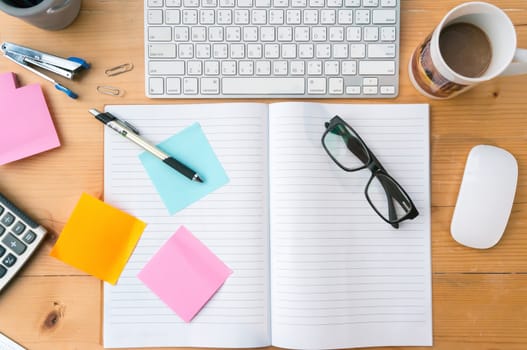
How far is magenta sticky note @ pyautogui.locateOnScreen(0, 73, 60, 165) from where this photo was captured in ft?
1.98

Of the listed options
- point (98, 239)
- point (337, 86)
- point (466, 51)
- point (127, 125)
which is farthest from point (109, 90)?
point (466, 51)

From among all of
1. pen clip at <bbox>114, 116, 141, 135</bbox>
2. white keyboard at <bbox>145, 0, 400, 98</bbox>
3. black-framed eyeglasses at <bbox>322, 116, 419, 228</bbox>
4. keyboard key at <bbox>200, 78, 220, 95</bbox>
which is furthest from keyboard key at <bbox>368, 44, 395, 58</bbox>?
pen clip at <bbox>114, 116, 141, 135</bbox>

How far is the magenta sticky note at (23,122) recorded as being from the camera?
0.60 metres

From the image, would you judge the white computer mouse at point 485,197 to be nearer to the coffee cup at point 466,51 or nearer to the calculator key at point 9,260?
the coffee cup at point 466,51

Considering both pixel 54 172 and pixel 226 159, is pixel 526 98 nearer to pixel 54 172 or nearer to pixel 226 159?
pixel 226 159

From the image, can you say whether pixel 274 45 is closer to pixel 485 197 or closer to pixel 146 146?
pixel 146 146

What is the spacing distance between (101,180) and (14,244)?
0.14m

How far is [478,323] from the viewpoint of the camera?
60 cm

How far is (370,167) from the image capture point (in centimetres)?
59

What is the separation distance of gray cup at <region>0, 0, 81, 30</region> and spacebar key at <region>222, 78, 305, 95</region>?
0.72 feet

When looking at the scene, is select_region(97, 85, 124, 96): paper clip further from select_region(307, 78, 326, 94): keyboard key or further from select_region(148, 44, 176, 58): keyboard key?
select_region(307, 78, 326, 94): keyboard key

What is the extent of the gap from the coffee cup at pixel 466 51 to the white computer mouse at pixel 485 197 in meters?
0.10

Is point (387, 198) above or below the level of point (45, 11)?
below

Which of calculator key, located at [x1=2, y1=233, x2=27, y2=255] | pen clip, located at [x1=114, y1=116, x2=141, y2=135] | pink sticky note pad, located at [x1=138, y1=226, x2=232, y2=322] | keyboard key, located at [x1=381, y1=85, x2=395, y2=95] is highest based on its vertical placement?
keyboard key, located at [x1=381, y1=85, x2=395, y2=95]
